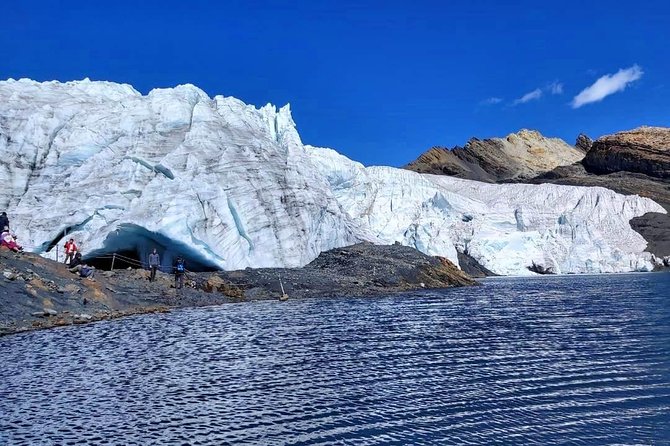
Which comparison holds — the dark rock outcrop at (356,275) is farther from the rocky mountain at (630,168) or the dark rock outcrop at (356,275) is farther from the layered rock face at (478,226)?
the rocky mountain at (630,168)

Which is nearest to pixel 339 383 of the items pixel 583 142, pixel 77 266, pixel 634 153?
pixel 77 266

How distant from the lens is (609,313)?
23125mm

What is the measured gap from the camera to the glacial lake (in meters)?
8.45

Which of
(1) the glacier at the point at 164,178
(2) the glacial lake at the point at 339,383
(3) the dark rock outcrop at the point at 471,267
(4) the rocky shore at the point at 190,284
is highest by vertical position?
Answer: (1) the glacier at the point at 164,178

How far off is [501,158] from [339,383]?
145 metres

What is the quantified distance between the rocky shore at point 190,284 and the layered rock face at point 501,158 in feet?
266

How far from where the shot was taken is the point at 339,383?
11438mm

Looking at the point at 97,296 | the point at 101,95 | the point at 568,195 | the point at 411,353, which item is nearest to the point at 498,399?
the point at 411,353

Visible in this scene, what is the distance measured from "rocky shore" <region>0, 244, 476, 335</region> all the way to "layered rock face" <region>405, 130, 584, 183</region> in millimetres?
81150

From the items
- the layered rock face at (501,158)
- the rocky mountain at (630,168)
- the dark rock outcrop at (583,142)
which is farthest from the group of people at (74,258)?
the dark rock outcrop at (583,142)

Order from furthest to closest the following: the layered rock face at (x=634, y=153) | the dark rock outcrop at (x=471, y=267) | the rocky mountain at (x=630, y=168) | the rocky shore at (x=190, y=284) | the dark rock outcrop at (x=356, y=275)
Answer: the layered rock face at (x=634, y=153) < the rocky mountain at (x=630, y=168) < the dark rock outcrop at (x=471, y=267) < the dark rock outcrop at (x=356, y=275) < the rocky shore at (x=190, y=284)

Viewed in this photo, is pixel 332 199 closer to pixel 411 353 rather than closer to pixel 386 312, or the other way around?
pixel 386 312

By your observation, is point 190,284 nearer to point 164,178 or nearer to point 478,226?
point 164,178

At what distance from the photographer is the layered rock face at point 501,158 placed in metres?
130
